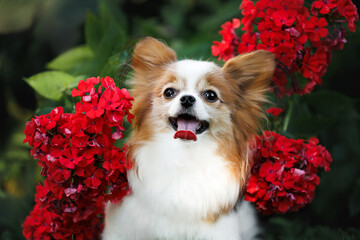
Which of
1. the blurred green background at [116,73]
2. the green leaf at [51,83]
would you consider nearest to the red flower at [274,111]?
the blurred green background at [116,73]

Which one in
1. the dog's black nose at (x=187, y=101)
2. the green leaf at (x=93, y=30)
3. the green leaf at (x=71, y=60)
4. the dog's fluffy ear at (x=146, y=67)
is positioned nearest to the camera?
the dog's black nose at (x=187, y=101)

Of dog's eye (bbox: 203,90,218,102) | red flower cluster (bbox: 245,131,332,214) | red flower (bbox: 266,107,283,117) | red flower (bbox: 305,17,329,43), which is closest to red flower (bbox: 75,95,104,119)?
dog's eye (bbox: 203,90,218,102)

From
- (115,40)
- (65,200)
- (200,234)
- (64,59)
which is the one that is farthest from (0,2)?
(200,234)

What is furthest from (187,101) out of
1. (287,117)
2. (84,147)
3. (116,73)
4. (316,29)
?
(287,117)

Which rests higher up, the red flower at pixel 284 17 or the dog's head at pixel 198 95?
the red flower at pixel 284 17

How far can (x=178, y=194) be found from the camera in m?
1.77

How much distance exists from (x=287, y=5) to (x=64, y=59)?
5.39 feet

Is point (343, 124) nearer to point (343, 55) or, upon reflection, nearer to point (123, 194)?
point (343, 55)

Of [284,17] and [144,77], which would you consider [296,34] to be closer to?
[284,17]

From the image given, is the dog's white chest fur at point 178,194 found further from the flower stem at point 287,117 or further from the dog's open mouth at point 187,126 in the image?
the flower stem at point 287,117

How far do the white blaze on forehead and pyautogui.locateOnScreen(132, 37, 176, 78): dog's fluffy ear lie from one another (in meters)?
0.11

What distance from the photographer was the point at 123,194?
187 centimetres

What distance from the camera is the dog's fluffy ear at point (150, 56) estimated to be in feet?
6.35

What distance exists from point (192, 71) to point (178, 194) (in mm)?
506
